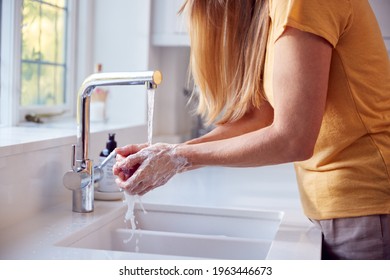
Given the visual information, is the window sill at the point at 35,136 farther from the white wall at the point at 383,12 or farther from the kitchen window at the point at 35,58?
the white wall at the point at 383,12

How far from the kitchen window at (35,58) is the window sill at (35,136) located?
0.11 m

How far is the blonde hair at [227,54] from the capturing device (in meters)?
1.33

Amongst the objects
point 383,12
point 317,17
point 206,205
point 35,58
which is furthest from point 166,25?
point 317,17

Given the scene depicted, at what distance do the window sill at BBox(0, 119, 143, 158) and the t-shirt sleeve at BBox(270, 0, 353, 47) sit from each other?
640 mm

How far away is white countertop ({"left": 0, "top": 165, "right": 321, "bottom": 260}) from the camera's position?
3.75 ft

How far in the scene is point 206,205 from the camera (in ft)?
5.60

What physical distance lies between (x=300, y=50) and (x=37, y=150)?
72 cm

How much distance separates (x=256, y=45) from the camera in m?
1.29

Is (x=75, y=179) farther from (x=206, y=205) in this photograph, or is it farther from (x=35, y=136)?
(x=206, y=205)

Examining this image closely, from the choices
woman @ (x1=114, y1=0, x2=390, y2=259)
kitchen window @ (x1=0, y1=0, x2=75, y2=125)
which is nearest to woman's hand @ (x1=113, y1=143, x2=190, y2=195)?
woman @ (x1=114, y1=0, x2=390, y2=259)

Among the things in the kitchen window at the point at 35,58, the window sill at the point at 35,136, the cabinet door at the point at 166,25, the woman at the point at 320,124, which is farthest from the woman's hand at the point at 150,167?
the cabinet door at the point at 166,25

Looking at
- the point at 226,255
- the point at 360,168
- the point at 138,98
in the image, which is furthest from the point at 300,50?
the point at 138,98

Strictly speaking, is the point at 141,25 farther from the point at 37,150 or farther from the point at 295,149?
the point at 295,149

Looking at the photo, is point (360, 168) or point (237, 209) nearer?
point (360, 168)
